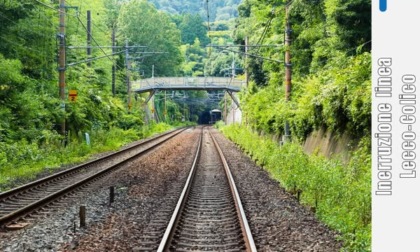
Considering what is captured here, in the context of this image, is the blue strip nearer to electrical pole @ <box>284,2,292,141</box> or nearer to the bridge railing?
electrical pole @ <box>284,2,292,141</box>

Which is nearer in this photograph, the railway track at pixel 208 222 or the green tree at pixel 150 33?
the railway track at pixel 208 222

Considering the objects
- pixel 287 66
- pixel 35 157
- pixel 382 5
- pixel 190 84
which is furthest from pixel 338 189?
pixel 190 84

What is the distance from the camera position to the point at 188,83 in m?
66.1

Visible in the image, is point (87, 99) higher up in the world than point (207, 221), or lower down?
higher up

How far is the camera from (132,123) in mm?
49844

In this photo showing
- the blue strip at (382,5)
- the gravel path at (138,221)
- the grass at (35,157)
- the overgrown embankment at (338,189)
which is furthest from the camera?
the grass at (35,157)

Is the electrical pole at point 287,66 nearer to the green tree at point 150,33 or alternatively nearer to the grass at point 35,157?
the grass at point 35,157

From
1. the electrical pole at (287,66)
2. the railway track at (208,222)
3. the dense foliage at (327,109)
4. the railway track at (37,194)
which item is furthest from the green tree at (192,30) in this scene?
the railway track at (208,222)

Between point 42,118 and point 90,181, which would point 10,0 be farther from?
point 90,181

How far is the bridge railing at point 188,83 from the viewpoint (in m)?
64.1

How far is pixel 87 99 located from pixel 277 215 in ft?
79.2

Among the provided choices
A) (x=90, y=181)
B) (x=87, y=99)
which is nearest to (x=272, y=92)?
(x=87, y=99)

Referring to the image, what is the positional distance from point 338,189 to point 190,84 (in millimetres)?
54731

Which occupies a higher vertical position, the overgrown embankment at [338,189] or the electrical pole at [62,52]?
the electrical pole at [62,52]
